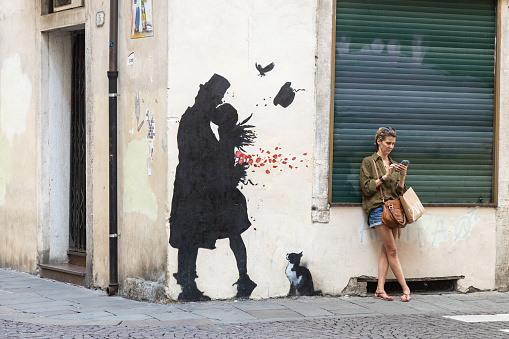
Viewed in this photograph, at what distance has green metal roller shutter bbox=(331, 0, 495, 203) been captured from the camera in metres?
9.44

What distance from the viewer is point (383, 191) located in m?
9.19

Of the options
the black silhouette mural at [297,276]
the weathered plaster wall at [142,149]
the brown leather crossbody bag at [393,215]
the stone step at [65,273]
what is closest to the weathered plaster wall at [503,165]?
the brown leather crossbody bag at [393,215]

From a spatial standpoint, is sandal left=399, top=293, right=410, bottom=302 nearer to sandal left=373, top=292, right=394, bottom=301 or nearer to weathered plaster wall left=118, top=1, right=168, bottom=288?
sandal left=373, top=292, right=394, bottom=301

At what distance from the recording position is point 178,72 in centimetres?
875

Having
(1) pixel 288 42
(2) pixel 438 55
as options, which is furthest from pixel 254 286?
(2) pixel 438 55

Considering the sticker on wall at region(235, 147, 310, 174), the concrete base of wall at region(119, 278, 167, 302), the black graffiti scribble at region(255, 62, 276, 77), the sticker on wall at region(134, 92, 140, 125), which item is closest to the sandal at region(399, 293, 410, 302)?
the sticker on wall at region(235, 147, 310, 174)

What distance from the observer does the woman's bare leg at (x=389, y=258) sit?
914 centimetres

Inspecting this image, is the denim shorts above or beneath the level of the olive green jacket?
beneath

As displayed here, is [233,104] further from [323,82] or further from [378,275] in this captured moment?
[378,275]

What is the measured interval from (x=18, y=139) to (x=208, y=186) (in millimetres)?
3812

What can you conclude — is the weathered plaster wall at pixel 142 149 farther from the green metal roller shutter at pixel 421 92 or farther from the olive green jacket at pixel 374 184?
the olive green jacket at pixel 374 184

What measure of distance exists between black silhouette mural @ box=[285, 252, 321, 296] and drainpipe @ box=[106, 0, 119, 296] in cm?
196

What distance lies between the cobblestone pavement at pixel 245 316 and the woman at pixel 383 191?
34 cm

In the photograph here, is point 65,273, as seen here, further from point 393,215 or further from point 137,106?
point 393,215
